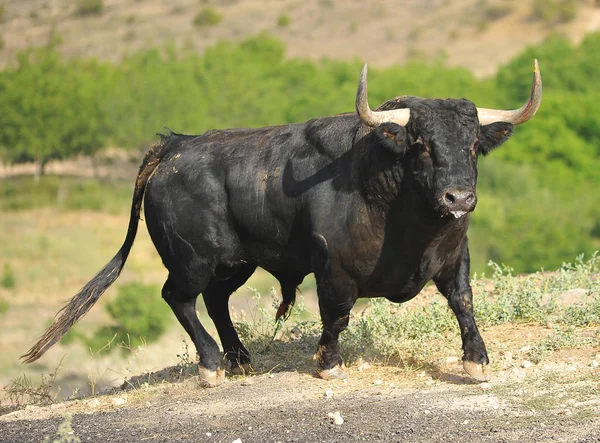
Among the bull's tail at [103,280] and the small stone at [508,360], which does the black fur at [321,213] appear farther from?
the small stone at [508,360]

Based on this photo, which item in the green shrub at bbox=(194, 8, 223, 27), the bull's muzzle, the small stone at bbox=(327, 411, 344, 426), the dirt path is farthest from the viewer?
the green shrub at bbox=(194, 8, 223, 27)

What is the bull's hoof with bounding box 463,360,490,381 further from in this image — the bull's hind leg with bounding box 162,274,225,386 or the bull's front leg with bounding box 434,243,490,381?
the bull's hind leg with bounding box 162,274,225,386

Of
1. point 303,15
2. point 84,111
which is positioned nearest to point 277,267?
point 84,111

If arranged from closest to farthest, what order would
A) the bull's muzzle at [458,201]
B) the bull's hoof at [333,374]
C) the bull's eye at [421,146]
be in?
the bull's muzzle at [458,201], the bull's eye at [421,146], the bull's hoof at [333,374]

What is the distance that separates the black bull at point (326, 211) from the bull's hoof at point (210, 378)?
0.04ft

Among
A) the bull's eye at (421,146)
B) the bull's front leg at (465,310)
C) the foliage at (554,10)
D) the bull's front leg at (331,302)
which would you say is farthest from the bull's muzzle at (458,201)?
the foliage at (554,10)

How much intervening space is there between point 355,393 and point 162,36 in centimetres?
8797

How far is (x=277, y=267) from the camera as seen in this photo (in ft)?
27.9

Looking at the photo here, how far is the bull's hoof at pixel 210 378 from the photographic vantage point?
27.8ft

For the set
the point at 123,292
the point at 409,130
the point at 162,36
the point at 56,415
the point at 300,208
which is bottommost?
the point at 123,292

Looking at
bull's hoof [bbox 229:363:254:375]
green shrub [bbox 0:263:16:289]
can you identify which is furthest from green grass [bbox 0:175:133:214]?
bull's hoof [bbox 229:363:254:375]

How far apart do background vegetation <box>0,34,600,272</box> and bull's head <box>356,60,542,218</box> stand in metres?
36.3

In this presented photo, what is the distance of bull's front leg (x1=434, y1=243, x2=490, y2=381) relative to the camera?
765cm

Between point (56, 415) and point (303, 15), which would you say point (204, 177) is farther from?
point (303, 15)
